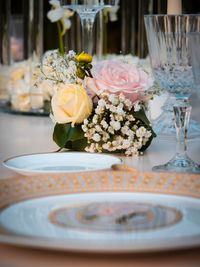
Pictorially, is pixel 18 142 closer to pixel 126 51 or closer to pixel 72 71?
pixel 72 71

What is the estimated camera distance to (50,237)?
1.49 ft

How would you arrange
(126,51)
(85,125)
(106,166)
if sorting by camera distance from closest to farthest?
1. (106,166)
2. (85,125)
3. (126,51)

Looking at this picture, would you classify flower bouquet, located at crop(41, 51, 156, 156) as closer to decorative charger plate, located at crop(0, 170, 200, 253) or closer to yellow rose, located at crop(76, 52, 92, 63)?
yellow rose, located at crop(76, 52, 92, 63)

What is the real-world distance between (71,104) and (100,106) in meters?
0.05

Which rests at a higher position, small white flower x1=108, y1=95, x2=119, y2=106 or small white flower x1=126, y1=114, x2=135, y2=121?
small white flower x1=108, y1=95, x2=119, y2=106

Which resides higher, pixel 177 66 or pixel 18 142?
pixel 177 66

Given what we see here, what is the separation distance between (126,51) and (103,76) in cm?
144

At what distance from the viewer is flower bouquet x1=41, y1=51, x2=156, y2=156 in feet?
3.15

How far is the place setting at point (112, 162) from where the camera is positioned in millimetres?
478

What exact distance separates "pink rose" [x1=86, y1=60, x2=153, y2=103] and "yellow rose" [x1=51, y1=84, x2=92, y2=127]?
30mm

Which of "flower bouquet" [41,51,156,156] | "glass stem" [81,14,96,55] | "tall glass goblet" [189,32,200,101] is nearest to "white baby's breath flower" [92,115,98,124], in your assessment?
"flower bouquet" [41,51,156,156]

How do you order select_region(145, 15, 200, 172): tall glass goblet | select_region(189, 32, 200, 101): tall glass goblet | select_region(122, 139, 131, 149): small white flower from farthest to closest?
select_region(122, 139, 131, 149): small white flower < select_region(145, 15, 200, 172): tall glass goblet < select_region(189, 32, 200, 101): tall glass goblet

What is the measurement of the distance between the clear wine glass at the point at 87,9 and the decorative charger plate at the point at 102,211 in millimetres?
627

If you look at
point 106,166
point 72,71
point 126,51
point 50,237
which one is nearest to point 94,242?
point 50,237
